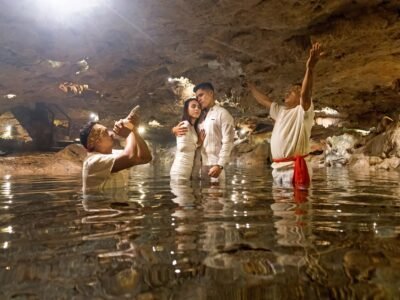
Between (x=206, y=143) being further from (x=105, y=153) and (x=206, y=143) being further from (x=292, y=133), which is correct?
(x=105, y=153)

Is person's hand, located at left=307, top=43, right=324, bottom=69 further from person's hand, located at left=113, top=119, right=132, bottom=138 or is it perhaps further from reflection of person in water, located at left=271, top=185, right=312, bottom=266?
person's hand, located at left=113, top=119, right=132, bottom=138

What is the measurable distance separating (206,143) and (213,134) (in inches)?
7.1

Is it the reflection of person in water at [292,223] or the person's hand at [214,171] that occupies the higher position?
the person's hand at [214,171]

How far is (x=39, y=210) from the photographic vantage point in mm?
3211

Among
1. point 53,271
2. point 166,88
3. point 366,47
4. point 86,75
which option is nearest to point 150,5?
point 366,47

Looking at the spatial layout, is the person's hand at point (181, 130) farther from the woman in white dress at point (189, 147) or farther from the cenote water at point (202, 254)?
the cenote water at point (202, 254)

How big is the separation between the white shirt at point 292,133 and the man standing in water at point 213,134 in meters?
0.69

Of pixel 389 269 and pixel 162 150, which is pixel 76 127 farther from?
pixel 389 269

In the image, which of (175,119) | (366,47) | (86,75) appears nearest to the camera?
(366,47)

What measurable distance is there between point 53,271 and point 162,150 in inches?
1007

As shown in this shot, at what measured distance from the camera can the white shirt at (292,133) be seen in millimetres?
4594

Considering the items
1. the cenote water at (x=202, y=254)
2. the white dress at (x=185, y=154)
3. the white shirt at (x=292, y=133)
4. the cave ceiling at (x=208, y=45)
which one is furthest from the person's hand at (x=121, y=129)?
the cave ceiling at (x=208, y=45)

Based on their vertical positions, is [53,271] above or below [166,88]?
below

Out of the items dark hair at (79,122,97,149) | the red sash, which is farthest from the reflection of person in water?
dark hair at (79,122,97,149)
